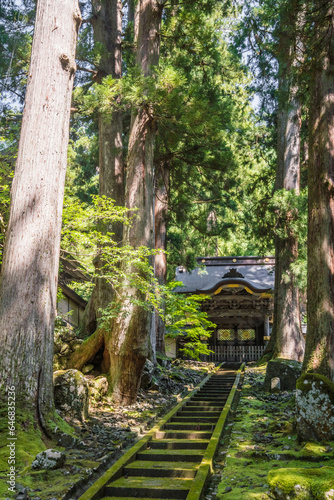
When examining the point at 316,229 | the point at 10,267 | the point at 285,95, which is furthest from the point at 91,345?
the point at 285,95

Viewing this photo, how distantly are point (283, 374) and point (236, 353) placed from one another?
1022 cm

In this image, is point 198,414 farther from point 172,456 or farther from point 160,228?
point 160,228

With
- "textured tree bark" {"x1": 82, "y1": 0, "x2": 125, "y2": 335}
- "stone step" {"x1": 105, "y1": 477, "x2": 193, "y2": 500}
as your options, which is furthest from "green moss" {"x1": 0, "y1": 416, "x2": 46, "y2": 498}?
"textured tree bark" {"x1": 82, "y1": 0, "x2": 125, "y2": 335}

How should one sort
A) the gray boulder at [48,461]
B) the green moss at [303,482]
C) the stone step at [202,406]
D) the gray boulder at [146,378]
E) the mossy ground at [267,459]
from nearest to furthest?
the green moss at [303,482], the mossy ground at [267,459], the gray boulder at [48,461], the stone step at [202,406], the gray boulder at [146,378]

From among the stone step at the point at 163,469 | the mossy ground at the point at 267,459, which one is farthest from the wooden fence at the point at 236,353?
the stone step at the point at 163,469

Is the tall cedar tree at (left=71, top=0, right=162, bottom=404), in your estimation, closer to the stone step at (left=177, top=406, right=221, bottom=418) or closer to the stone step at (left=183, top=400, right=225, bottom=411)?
the stone step at (left=177, top=406, right=221, bottom=418)

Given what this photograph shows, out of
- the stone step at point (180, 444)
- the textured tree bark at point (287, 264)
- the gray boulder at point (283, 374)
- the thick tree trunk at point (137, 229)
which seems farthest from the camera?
the textured tree bark at point (287, 264)

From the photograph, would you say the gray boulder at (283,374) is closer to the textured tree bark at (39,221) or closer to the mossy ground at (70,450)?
the mossy ground at (70,450)

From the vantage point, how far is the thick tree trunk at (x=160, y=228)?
1291 cm

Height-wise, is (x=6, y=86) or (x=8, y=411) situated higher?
(x=6, y=86)

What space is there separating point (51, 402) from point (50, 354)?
0.59 meters

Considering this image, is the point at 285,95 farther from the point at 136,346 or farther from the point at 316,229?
the point at 136,346

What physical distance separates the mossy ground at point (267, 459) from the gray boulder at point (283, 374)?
5.57ft

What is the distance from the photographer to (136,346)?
779cm
